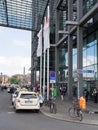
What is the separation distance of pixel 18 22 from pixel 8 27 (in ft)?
7.35

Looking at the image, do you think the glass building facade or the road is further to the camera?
the glass building facade

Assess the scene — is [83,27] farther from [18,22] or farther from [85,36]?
[18,22]

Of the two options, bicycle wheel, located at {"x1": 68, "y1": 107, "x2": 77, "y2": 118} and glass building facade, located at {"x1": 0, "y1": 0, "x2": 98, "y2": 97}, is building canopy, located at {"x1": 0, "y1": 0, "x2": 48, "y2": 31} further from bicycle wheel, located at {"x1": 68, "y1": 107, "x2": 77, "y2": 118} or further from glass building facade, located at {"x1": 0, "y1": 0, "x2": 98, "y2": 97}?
bicycle wheel, located at {"x1": 68, "y1": 107, "x2": 77, "y2": 118}

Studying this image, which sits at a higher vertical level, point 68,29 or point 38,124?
point 68,29

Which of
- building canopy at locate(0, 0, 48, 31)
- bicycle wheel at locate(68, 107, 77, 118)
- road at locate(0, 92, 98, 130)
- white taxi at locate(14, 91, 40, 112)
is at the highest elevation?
building canopy at locate(0, 0, 48, 31)

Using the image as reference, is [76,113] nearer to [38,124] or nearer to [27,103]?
[38,124]

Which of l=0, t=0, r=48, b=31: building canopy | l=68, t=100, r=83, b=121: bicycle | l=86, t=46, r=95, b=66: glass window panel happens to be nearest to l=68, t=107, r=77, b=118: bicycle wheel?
l=68, t=100, r=83, b=121: bicycle

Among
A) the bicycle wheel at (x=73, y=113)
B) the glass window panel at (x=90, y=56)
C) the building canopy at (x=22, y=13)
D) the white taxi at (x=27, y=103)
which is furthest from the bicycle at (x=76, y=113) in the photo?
the building canopy at (x=22, y=13)

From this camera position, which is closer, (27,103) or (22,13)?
(27,103)

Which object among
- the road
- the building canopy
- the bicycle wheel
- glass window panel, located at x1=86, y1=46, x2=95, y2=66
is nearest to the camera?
the road

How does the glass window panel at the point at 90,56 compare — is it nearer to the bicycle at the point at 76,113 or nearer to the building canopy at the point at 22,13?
the bicycle at the point at 76,113

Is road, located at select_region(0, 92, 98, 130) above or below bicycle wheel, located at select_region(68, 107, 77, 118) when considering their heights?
below

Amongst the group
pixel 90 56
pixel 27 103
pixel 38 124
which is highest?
pixel 90 56

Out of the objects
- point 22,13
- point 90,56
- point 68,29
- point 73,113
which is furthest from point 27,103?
point 22,13
